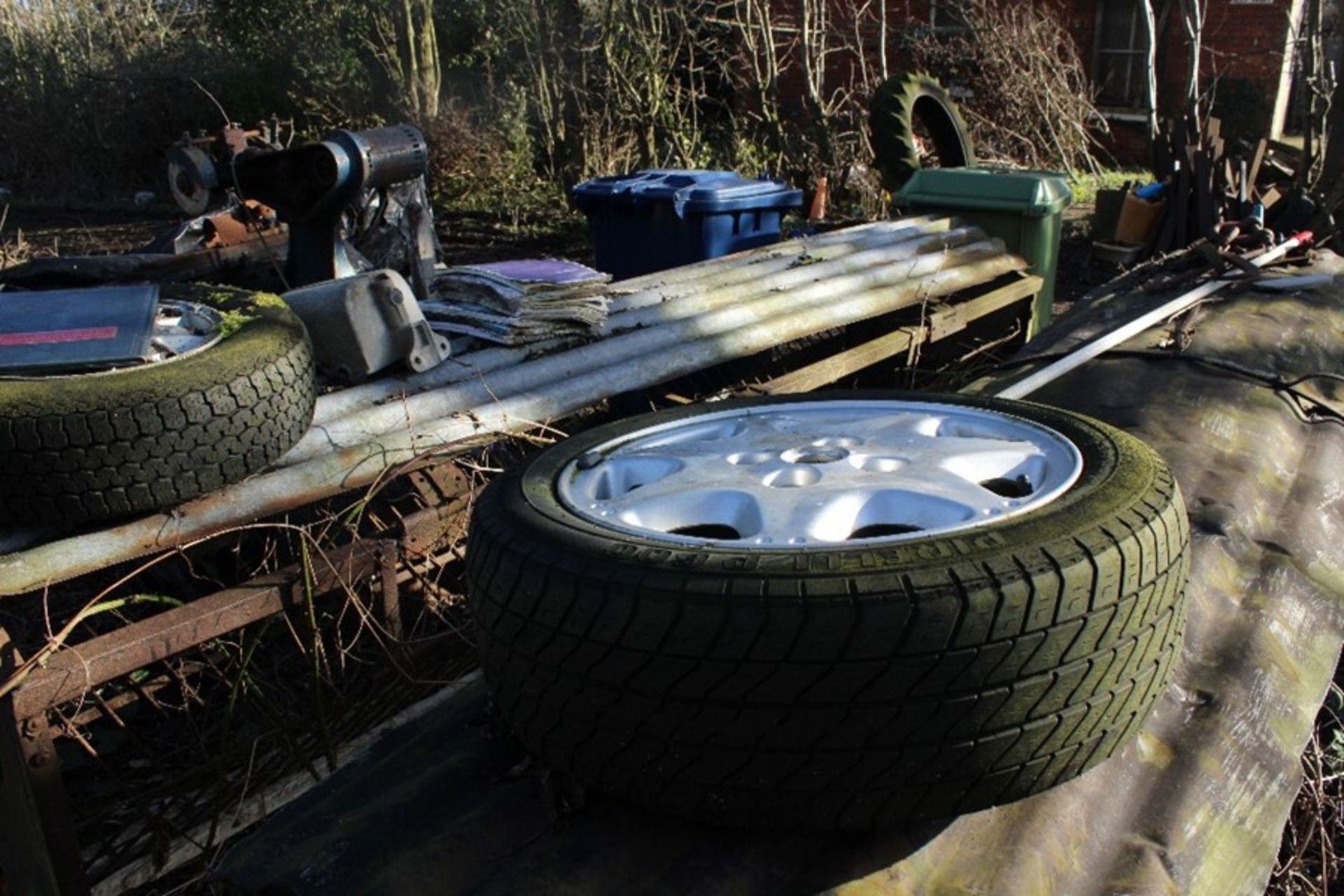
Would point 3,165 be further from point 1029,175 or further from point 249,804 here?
point 249,804

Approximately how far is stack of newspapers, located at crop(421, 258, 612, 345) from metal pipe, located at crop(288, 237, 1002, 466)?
0.36 ft

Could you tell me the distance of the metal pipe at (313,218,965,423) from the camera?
3.50 meters

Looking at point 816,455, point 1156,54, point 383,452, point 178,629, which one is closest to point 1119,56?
point 1156,54

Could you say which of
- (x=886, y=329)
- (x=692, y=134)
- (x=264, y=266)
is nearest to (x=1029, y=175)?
(x=886, y=329)

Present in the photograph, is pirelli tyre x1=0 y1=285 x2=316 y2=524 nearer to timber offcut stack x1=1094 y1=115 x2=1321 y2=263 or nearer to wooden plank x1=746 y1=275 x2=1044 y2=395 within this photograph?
wooden plank x1=746 y1=275 x2=1044 y2=395

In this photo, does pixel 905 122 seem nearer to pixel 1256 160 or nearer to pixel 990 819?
pixel 1256 160

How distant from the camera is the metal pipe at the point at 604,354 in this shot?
10.9ft

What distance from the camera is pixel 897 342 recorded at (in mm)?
4992

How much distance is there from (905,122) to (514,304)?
13.8 ft

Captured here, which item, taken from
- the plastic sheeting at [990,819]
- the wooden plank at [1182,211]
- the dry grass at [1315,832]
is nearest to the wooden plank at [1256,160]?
the wooden plank at [1182,211]

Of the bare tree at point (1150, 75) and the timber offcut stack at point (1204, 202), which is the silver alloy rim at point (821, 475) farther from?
the bare tree at point (1150, 75)

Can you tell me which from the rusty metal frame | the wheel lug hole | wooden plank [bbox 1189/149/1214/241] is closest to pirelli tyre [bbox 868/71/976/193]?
wooden plank [bbox 1189/149/1214/241]

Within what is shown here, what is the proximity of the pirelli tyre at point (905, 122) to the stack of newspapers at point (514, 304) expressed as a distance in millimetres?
3521

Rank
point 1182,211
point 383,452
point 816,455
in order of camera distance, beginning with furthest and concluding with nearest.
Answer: point 1182,211
point 383,452
point 816,455
